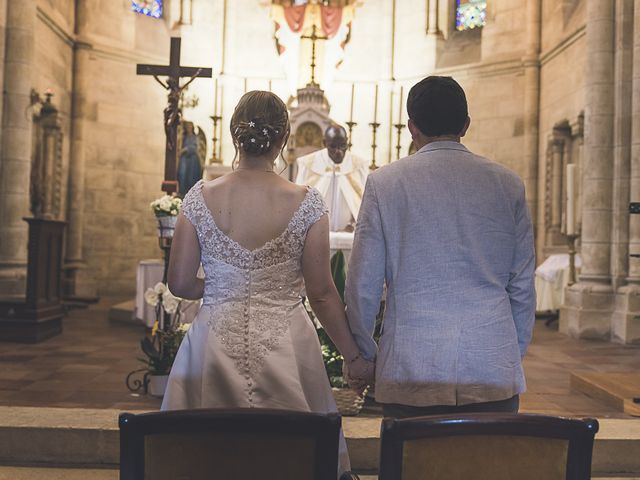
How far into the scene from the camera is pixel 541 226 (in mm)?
11875

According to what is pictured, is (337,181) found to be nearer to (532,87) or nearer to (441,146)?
(441,146)

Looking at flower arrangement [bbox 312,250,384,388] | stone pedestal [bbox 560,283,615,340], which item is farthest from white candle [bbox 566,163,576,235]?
flower arrangement [bbox 312,250,384,388]

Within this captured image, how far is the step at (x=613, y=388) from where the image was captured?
4.44m

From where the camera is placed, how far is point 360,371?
2285 millimetres

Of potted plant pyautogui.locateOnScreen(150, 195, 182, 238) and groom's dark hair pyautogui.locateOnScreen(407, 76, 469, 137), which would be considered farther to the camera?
potted plant pyautogui.locateOnScreen(150, 195, 182, 238)

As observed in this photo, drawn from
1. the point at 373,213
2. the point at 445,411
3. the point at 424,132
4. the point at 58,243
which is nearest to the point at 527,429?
the point at 445,411

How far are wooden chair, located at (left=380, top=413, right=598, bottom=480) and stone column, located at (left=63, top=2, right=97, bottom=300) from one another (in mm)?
11554

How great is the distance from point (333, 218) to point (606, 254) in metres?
3.74

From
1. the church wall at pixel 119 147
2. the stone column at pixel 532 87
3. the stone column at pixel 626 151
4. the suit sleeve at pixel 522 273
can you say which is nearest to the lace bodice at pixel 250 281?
the suit sleeve at pixel 522 273

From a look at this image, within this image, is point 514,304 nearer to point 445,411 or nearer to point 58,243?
point 445,411

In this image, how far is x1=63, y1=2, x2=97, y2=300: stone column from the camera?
41.0 ft

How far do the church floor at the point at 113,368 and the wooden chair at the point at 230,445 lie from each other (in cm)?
288

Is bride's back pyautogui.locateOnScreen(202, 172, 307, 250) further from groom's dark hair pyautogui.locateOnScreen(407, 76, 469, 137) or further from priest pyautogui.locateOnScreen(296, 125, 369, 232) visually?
priest pyautogui.locateOnScreen(296, 125, 369, 232)

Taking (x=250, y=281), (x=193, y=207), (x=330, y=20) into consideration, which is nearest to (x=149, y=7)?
(x=330, y=20)
